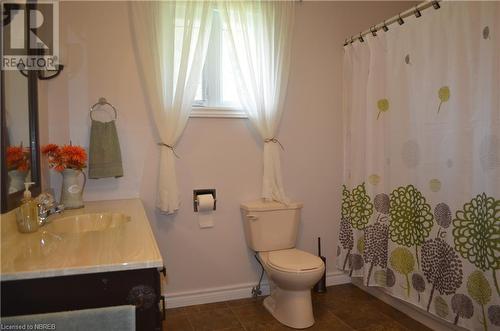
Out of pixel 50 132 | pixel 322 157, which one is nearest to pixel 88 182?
pixel 50 132

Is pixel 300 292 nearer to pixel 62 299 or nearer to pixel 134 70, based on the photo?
pixel 62 299

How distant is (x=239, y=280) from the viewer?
106 inches

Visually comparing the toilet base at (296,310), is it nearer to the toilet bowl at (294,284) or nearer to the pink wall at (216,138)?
the toilet bowl at (294,284)

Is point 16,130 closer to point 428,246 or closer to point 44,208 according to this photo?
point 44,208

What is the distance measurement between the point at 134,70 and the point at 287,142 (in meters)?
1.27

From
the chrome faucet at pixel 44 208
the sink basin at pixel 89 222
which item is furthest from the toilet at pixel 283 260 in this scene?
the chrome faucet at pixel 44 208

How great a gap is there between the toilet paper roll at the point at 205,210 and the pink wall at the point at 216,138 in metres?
0.06

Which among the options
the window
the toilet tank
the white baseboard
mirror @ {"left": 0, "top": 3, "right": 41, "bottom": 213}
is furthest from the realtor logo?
the white baseboard

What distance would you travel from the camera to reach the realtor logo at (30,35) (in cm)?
132

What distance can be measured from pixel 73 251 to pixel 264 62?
191 centimetres

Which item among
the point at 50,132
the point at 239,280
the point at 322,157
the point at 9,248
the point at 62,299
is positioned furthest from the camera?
the point at 322,157

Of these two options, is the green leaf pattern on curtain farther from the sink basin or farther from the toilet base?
the sink basin

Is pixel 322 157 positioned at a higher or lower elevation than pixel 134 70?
lower

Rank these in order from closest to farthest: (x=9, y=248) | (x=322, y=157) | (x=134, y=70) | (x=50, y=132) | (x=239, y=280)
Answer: (x=9, y=248) < (x=50, y=132) < (x=134, y=70) < (x=239, y=280) < (x=322, y=157)
